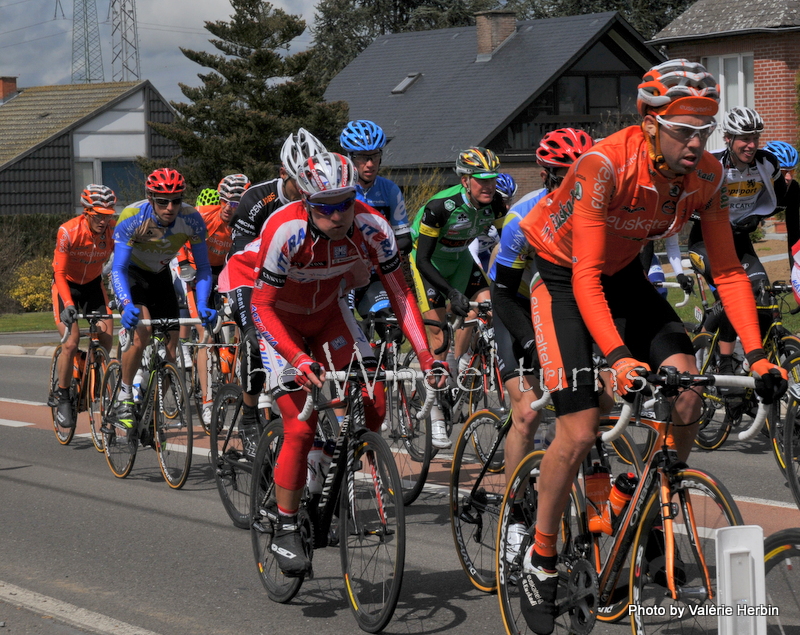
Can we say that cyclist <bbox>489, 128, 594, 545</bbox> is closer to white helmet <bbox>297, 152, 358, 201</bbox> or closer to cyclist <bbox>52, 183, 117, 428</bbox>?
white helmet <bbox>297, 152, 358, 201</bbox>

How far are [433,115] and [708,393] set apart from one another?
35.8 metres

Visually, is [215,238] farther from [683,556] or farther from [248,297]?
[683,556]

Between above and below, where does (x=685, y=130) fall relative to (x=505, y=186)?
below

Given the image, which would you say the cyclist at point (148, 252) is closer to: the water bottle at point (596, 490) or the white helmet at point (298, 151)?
the white helmet at point (298, 151)

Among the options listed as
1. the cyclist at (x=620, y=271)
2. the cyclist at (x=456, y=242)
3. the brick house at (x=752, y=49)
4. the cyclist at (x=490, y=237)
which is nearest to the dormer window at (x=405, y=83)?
the brick house at (x=752, y=49)

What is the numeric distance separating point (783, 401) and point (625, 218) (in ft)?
12.0

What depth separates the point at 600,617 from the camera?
434 centimetres

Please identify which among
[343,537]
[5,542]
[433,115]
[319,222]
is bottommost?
[5,542]

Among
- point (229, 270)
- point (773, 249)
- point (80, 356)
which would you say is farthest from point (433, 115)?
point (229, 270)

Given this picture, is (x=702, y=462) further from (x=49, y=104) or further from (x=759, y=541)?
(x=49, y=104)

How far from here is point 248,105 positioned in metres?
39.8

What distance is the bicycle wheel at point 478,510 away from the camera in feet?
18.1

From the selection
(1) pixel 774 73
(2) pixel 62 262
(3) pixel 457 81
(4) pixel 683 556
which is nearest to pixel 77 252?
(2) pixel 62 262

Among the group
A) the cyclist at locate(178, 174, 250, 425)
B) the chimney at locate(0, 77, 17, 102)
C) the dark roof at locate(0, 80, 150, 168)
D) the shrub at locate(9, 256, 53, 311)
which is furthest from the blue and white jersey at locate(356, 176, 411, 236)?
the chimney at locate(0, 77, 17, 102)
